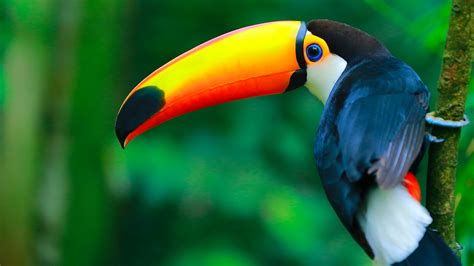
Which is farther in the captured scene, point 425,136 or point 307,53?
point 307,53

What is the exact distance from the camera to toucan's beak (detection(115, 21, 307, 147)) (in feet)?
5.69

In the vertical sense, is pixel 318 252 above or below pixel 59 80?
below

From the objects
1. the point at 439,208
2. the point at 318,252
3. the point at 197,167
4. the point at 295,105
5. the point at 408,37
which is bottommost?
the point at 318,252

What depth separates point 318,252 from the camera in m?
3.36

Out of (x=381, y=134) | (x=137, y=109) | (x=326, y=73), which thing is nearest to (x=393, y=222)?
(x=381, y=134)

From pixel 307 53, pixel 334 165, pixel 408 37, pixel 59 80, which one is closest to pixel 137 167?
pixel 59 80

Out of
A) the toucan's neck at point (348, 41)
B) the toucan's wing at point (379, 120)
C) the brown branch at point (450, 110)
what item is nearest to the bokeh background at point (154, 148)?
the toucan's neck at point (348, 41)

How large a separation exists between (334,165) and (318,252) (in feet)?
6.25

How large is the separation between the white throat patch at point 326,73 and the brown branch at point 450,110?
0.33m

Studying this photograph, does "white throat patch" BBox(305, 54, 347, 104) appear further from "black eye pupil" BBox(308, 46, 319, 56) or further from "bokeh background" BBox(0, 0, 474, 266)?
"bokeh background" BBox(0, 0, 474, 266)

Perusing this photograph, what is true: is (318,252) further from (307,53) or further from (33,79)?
(307,53)

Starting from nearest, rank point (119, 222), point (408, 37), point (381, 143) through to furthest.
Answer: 1. point (381, 143)
2. point (408, 37)
3. point (119, 222)

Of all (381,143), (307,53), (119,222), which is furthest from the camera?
(119,222)

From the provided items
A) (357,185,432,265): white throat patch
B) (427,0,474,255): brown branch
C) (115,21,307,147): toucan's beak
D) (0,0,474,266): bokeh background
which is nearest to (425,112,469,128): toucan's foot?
(427,0,474,255): brown branch
